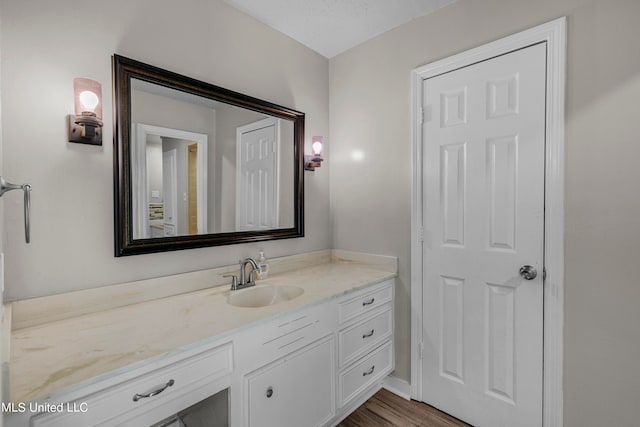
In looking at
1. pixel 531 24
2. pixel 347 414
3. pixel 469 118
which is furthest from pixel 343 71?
pixel 347 414

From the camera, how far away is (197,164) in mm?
1788

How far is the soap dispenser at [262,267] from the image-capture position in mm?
1970

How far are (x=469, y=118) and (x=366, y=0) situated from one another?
95cm

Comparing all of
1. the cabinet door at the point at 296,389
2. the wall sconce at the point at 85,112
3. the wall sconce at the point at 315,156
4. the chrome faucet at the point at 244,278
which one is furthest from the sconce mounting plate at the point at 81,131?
the wall sconce at the point at 315,156

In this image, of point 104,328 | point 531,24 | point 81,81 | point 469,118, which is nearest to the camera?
point 104,328

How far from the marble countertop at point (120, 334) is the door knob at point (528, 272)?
A: 894mm

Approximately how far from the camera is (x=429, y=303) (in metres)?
2.04

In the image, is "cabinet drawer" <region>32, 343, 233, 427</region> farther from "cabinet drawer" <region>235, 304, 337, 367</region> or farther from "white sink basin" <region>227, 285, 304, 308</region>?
"white sink basin" <region>227, 285, 304, 308</region>

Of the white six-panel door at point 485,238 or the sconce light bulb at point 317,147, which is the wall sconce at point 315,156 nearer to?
the sconce light bulb at point 317,147

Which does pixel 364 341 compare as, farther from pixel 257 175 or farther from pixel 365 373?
pixel 257 175

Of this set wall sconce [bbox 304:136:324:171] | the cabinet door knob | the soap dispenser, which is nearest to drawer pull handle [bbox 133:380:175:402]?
the soap dispenser

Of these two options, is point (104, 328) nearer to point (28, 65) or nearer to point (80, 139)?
point (80, 139)

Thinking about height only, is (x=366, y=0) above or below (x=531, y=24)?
above

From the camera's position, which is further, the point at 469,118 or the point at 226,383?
the point at 469,118
